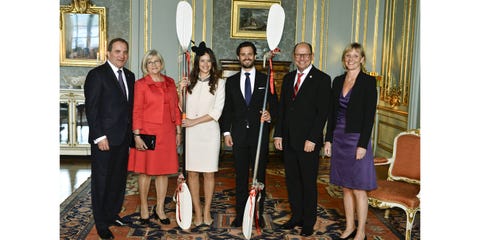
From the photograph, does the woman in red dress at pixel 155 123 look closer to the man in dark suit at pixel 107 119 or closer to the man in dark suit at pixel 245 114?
the man in dark suit at pixel 107 119

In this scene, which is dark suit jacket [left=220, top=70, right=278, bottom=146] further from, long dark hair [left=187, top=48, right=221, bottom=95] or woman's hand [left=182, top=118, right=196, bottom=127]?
woman's hand [left=182, top=118, right=196, bottom=127]

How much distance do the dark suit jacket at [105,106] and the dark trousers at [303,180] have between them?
1.30 metres

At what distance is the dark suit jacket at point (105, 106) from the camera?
10.4 ft

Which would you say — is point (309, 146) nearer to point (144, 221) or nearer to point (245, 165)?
point (245, 165)

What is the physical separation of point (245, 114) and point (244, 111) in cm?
2

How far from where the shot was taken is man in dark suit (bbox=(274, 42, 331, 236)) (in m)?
3.27

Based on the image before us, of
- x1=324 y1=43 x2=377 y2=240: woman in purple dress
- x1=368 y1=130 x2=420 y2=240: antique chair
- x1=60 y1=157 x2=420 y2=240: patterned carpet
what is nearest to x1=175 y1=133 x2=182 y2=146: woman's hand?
x1=60 y1=157 x2=420 y2=240: patterned carpet

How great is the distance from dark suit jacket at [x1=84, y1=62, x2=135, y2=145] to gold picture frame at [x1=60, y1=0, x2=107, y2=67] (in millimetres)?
4106

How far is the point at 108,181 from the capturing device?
3.45 m

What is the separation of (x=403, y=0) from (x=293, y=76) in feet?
12.2

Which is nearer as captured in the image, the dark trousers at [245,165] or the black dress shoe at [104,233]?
the black dress shoe at [104,233]

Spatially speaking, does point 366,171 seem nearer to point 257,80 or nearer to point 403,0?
point 257,80

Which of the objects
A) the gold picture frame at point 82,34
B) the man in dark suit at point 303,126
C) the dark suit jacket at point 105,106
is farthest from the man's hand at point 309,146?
the gold picture frame at point 82,34
